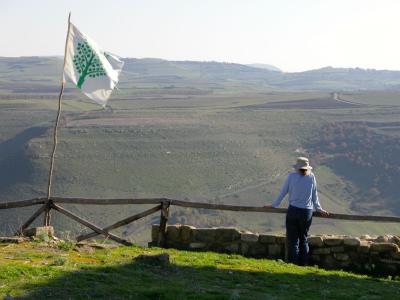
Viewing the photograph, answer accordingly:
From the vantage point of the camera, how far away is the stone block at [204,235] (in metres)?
13.8

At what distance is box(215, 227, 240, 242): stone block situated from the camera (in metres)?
13.7

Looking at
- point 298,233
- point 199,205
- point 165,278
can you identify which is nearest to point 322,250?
point 298,233

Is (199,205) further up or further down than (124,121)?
→ further down

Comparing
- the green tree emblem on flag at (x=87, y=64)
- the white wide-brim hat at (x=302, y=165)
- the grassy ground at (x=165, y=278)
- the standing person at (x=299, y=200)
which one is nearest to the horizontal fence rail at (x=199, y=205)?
the standing person at (x=299, y=200)

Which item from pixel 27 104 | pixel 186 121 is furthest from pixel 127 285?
pixel 27 104

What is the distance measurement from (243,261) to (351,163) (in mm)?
71416

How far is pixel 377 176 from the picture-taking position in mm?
77688

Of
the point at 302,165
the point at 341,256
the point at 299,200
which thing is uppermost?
the point at 302,165

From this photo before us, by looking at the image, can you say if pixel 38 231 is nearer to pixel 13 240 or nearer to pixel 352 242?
pixel 13 240

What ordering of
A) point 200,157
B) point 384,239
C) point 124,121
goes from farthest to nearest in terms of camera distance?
1. point 124,121
2. point 200,157
3. point 384,239

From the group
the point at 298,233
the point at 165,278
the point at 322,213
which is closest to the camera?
the point at 165,278

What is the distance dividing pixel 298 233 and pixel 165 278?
3.39 metres

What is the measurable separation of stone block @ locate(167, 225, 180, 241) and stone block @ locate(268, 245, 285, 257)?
1819 mm

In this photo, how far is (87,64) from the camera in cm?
1469
